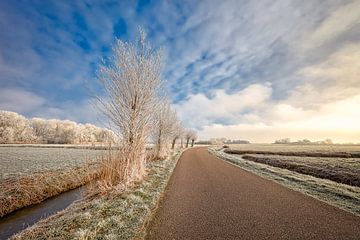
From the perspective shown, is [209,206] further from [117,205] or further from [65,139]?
[65,139]

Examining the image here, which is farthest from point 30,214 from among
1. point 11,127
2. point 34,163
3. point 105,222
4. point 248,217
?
point 11,127

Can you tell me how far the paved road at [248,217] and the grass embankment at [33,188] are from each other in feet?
22.8

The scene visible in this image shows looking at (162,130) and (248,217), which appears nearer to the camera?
(248,217)

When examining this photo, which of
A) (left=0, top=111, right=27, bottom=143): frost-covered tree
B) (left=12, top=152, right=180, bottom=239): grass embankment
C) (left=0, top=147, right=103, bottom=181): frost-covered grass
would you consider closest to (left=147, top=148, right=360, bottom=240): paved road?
(left=12, top=152, right=180, bottom=239): grass embankment

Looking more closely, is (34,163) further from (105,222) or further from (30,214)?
(105,222)

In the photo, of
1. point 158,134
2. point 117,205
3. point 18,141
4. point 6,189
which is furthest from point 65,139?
point 117,205

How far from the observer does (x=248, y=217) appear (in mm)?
5484

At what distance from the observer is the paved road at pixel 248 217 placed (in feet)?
14.8

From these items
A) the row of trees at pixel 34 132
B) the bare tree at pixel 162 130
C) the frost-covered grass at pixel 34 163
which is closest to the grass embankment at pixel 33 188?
the frost-covered grass at pixel 34 163

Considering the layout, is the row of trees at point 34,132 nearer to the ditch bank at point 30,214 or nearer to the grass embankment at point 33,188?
the grass embankment at point 33,188

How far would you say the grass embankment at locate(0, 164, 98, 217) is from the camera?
28.9 feet

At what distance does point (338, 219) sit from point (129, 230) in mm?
5550

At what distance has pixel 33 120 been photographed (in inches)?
4136

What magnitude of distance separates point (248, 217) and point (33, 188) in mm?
10662
